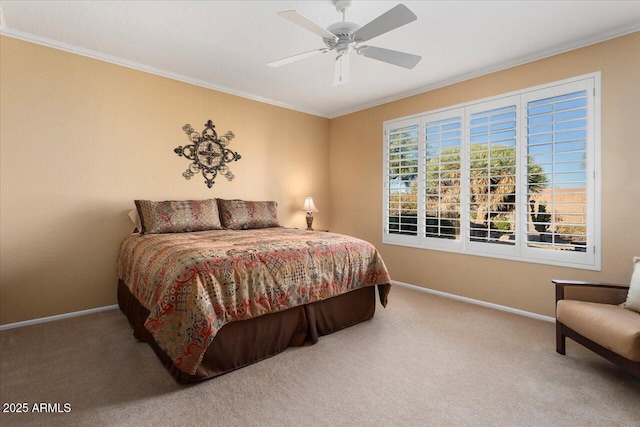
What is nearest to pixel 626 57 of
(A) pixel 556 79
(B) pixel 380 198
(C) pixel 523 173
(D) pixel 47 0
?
(A) pixel 556 79

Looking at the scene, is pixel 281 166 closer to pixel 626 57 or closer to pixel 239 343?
pixel 239 343

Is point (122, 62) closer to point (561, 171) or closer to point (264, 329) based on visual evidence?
point (264, 329)

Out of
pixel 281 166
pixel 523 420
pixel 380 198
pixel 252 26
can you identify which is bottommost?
pixel 523 420

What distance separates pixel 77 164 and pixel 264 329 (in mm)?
2656

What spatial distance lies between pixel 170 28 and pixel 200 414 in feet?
9.97

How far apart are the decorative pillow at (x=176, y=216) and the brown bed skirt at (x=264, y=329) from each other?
2.21 ft

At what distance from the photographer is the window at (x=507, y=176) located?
9.73 ft

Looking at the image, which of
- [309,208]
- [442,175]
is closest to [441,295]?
[442,175]

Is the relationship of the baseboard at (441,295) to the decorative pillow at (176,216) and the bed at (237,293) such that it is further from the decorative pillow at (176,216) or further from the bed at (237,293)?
the decorative pillow at (176,216)

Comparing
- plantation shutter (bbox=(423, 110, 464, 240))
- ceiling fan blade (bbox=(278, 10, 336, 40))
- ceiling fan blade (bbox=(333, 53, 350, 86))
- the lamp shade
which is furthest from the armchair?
the lamp shade

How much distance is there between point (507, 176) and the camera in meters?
3.43

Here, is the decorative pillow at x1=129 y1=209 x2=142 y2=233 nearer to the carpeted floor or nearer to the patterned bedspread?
the patterned bedspread

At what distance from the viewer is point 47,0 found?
96.4 inches

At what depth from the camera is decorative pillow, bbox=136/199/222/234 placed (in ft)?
11.0
